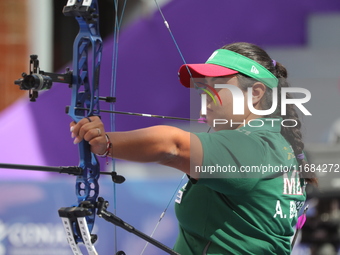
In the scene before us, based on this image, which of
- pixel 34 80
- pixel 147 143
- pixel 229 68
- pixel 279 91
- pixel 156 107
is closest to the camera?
pixel 147 143

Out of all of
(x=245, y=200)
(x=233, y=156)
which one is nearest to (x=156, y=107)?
(x=245, y=200)

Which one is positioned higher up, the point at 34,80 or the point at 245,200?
the point at 34,80

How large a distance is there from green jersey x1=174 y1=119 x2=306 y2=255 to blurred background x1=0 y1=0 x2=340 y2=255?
1.68 meters

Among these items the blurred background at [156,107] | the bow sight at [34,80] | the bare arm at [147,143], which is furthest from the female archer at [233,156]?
the blurred background at [156,107]

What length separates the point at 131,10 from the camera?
4.32 meters

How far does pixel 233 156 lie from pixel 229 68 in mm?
387

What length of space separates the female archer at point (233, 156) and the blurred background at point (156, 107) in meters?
1.56

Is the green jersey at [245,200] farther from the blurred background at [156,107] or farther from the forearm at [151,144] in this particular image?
the blurred background at [156,107]

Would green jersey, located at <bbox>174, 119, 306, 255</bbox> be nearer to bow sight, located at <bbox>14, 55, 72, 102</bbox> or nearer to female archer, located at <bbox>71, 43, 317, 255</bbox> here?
female archer, located at <bbox>71, 43, 317, 255</bbox>

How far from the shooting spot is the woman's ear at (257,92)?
2.15 meters

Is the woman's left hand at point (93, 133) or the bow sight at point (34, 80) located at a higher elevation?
the bow sight at point (34, 80)

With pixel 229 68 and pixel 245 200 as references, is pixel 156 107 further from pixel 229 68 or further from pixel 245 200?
pixel 245 200

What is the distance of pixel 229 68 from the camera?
213 cm

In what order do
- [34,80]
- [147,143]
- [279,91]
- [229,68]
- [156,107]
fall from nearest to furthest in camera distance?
[147,143] → [34,80] → [229,68] → [279,91] → [156,107]
